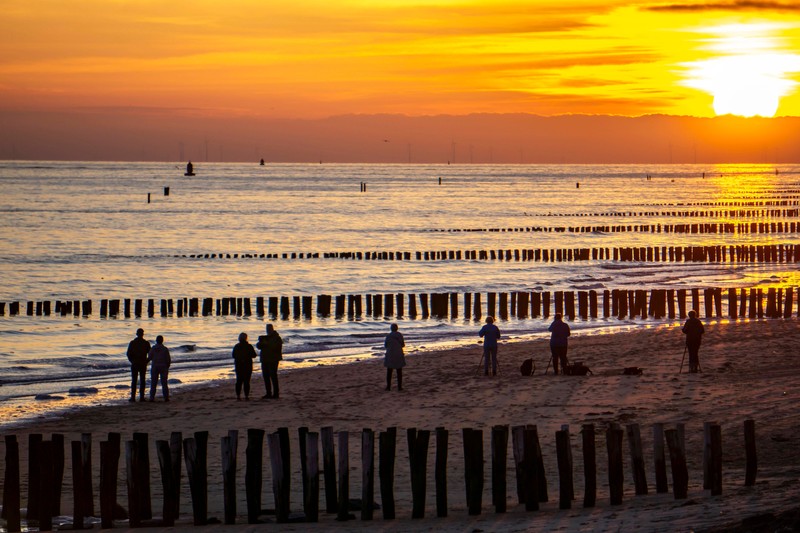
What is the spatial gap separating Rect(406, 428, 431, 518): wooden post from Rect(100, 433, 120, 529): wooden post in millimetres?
3486

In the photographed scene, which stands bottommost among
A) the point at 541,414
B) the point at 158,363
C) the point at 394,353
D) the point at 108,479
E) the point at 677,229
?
the point at 541,414

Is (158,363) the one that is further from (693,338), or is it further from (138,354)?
(693,338)

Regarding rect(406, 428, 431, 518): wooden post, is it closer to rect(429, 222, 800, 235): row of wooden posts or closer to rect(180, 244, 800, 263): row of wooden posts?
rect(180, 244, 800, 263): row of wooden posts

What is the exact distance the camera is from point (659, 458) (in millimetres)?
12586

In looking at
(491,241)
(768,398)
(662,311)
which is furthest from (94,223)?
(768,398)

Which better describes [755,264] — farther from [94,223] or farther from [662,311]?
[94,223]

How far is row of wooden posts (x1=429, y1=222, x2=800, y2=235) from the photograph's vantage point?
286ft

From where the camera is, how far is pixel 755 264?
190 ft

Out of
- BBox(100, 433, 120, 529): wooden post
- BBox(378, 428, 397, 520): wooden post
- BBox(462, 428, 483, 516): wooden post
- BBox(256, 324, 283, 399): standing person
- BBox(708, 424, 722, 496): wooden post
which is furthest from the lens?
BBox(256, 324, 283, 399): standing person

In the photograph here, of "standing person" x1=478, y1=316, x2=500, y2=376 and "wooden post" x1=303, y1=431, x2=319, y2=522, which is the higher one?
"standing person" x1=478, y1=316, x2=500, y2=376

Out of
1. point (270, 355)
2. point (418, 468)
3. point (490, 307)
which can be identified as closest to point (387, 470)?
point (418, 468)

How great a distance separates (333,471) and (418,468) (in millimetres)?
1088

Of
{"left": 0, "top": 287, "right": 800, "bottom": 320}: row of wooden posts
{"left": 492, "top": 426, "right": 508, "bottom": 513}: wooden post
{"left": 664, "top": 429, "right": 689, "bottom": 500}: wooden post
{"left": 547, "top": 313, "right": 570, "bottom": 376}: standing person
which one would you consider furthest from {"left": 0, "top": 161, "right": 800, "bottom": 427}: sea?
{"left": 664, "top": 429, "right": 689, "bottom": 500}: wooden post

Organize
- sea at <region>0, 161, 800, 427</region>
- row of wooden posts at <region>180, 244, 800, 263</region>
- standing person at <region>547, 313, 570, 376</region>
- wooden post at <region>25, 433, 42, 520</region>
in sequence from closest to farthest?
wooden post at <region>25, 433, 42, 520</region>
standing person at <region>547, 313, 570, 376</region>
sea at <region>0, 161, 800, 427</region>
row of wooden posts at <region>180, 244, 800, 263</region>
